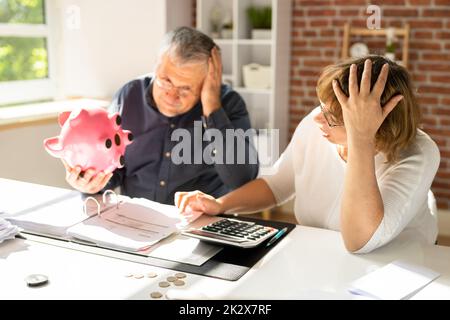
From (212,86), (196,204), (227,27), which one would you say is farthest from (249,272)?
(227,27)

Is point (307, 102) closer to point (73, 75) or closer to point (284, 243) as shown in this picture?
point (73, 75)

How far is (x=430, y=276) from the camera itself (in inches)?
48.3

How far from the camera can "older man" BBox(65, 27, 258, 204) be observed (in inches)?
76.5

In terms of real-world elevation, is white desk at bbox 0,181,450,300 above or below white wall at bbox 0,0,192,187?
below

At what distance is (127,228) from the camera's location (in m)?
1.51

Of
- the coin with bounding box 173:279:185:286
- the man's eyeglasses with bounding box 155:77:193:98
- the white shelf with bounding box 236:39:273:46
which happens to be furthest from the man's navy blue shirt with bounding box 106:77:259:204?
the white shelf with bounding box 236:39:273:46

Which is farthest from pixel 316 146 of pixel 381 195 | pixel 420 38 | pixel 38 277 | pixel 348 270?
pixel 420 38

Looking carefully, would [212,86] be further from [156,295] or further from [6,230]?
[156,295]

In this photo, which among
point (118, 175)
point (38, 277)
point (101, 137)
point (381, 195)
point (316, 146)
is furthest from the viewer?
point (118, 175)

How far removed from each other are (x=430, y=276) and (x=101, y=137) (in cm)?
92

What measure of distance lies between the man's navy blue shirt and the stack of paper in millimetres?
630

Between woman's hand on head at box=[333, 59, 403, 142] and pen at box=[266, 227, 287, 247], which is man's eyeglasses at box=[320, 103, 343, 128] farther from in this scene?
pen at box=[266, 227, 287, 247]

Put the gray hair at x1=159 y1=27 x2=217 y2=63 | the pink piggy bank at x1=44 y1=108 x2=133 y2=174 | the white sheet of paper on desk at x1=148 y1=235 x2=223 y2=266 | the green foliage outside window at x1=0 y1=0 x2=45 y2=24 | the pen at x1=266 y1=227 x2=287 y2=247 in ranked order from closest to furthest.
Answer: the white sheet of paper on desk at x1=148 y1=235 x2=223 y2=266 < the pen at x1=266 y1=227 x2=287 y2=247 < the pink piggy bank at x1=44 y1=108 x2=133 y2=174 < the gray hair at x1=159 y1=27 x2=217 y2=63 < the green foliage outside window at x1=0 y1=0 x2=45 y2=24

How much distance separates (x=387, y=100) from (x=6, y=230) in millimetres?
1022
